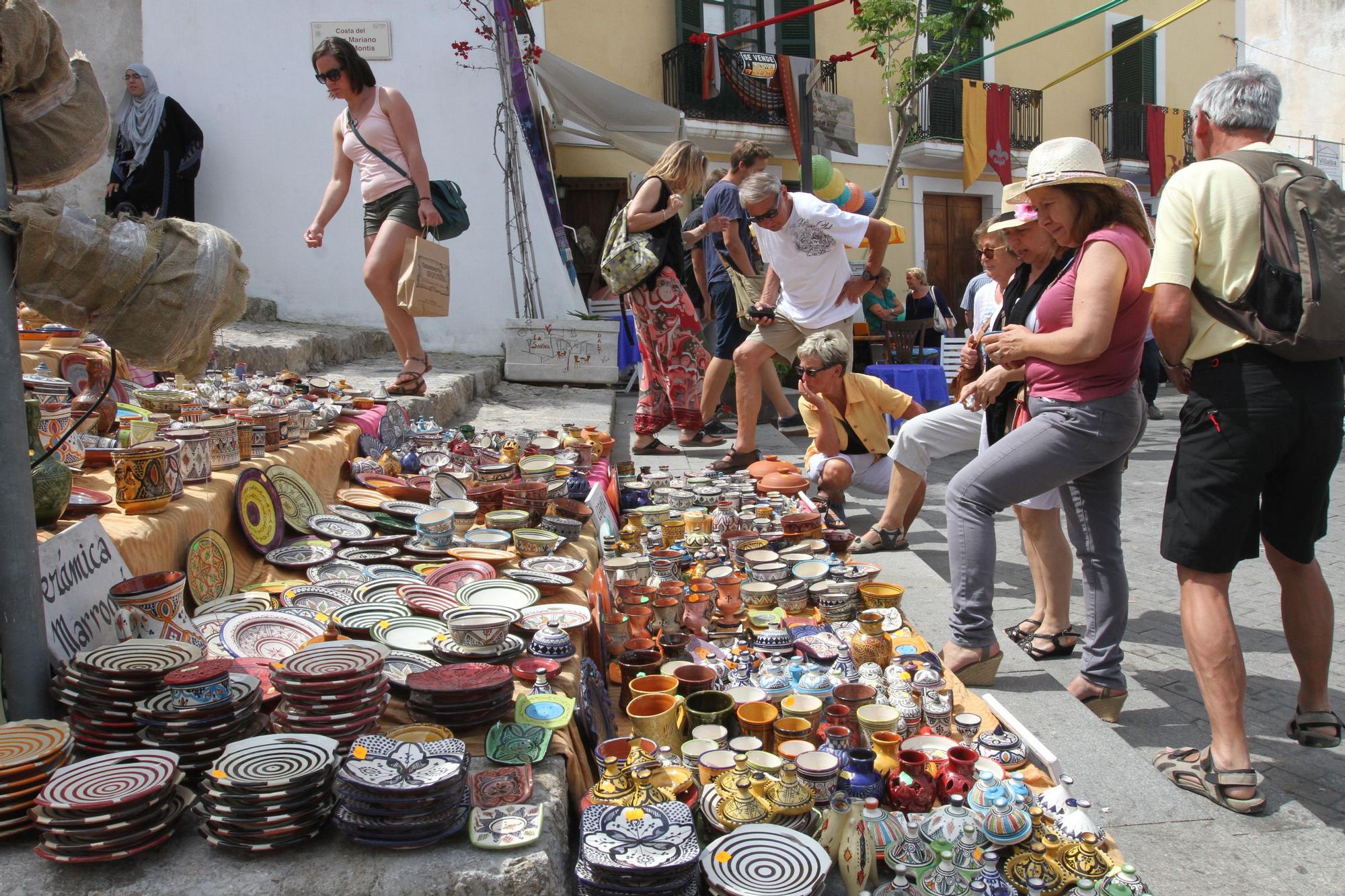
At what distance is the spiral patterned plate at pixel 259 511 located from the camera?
2875mm

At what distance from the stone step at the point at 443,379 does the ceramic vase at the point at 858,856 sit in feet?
12.0

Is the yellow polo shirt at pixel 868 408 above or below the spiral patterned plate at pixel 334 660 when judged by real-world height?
above

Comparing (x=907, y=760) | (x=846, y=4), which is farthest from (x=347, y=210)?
(x=846, y=4)

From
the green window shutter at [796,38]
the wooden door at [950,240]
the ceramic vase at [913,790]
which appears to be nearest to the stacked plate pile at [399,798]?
the ceramic vase at [913,790]

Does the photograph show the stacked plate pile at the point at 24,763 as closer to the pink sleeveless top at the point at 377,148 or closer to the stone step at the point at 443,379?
the stone step at the point at 443,379

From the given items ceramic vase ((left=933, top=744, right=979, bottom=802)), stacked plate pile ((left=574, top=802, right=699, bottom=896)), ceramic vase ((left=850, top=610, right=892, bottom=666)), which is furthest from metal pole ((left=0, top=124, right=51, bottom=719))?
ceramic vase ((left=850, top=610, right=892, bottom=666))

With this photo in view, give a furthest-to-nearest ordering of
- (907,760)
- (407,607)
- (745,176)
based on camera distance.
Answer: (745,176) < (407,607) < (907,760)

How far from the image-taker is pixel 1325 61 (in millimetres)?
18969

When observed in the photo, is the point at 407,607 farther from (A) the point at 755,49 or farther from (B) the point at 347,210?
(A) the point at 755,49

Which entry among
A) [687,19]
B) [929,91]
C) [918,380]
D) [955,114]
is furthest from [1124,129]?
[918,380]

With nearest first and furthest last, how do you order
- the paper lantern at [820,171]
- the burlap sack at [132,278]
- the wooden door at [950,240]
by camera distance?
the burlap sack at [132,278] → the paper lantern at [820,171] → the wooden door at [950,240]

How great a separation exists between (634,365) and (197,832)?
8.02 metres

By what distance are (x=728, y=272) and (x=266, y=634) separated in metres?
Result: 4.60

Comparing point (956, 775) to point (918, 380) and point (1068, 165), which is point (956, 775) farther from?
point (918, 380)
